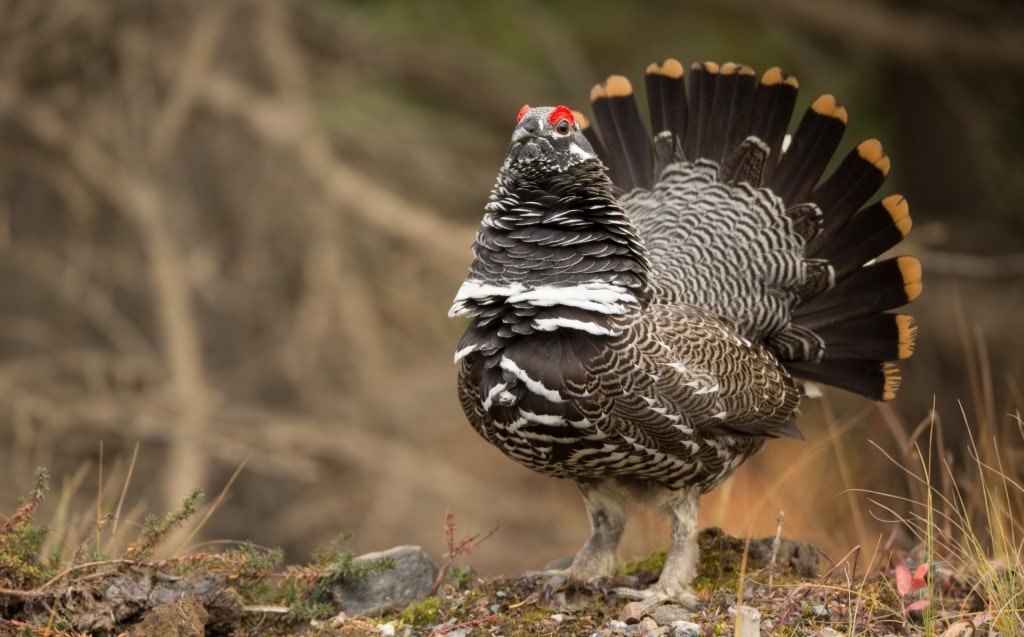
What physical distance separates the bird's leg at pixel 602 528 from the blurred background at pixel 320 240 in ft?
4.55

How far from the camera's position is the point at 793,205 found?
5266 millimetres

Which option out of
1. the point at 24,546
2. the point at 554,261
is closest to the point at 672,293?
the point at 554,261

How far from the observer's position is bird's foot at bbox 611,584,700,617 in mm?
4312

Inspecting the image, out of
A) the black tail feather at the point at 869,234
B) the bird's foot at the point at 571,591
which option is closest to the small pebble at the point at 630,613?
the bird's foot at the point at 571,591

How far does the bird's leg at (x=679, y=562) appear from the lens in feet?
14.4

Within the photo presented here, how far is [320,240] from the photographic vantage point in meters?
8.98

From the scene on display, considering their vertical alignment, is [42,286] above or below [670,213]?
below

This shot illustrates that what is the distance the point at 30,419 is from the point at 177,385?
1.03 m

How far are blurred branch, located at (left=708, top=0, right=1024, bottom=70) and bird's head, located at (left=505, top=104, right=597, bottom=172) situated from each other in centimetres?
616

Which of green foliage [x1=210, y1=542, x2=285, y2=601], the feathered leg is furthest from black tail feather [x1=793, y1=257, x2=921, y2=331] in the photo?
green foliage [x1=210, y1=542, x2=285, y2=601]

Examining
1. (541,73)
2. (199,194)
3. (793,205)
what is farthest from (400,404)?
(793,205)

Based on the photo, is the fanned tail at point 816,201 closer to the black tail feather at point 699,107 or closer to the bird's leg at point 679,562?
the black tail feather at point 699,107

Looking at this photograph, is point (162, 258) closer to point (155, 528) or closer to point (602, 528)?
point (155, 528)

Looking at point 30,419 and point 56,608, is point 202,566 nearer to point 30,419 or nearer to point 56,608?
point 56,608
